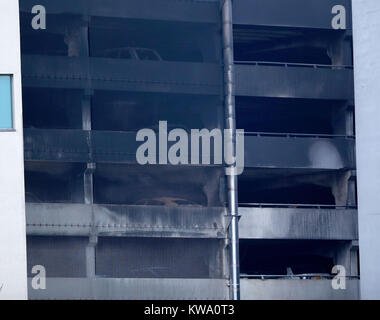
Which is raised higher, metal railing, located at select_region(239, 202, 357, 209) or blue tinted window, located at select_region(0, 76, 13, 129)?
blue tinted window, located at select_region(0, 76, 13, 129)

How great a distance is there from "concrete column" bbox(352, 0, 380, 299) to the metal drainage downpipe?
27.2 ft

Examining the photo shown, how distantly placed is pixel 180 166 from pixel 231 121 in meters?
2.93

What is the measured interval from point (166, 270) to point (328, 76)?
33.8 feet

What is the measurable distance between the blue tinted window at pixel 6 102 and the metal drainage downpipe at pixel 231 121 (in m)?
14.5

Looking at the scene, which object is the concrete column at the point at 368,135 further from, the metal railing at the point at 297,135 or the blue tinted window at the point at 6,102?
the blue tinted window at the point at 6,102

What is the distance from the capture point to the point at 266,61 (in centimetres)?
3953

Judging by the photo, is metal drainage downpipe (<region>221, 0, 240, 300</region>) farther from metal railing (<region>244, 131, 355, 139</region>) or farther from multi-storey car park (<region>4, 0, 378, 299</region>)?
metal railing (<region>244, 131, 355, 139</region>)

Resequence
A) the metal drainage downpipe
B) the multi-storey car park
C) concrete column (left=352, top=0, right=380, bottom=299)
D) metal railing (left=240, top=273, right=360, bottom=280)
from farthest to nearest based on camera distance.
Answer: metal railing (left=240, top=273, right=360, bottom=280) → the metal drainage downpipe → the multi-storey car park → concrete column (left=352, top=0, right=380, bottom=299)

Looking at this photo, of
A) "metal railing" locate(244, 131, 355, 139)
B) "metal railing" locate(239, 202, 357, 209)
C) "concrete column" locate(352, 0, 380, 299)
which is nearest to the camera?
"concrete column" locate(352, 0, 380, 299)

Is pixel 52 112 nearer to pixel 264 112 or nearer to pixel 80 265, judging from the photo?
pixel 80 265

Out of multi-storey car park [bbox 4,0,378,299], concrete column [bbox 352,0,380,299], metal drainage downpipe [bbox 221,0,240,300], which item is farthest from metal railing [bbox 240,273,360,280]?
concrete column [bbox 352,0,380,299]

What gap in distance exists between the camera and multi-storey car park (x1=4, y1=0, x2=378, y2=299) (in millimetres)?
34062

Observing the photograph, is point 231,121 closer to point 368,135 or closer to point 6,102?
point 368,135
